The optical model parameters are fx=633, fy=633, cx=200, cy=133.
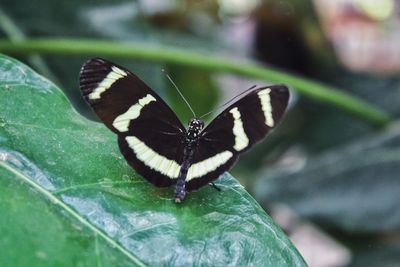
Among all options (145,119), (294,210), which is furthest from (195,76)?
(145,119)

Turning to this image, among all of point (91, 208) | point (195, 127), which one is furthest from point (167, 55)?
point (91, 208)

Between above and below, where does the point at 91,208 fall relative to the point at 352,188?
above

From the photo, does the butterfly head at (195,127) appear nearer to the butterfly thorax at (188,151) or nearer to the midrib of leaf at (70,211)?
the butterfly thorax at (188,151)

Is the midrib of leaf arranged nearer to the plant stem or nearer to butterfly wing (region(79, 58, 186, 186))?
butterfly wing (region(79, 58, 186, 186))

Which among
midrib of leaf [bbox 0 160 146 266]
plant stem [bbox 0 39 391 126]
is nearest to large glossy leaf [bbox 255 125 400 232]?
plant stem [bbox 0 39 391 126]

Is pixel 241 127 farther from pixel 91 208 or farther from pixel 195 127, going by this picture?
pixel 91 208

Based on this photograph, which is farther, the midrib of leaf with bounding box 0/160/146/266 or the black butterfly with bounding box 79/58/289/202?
the black butterfly with bounding box 79/58/289/202

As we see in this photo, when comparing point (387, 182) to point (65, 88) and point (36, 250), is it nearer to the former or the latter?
point (65, 88)
